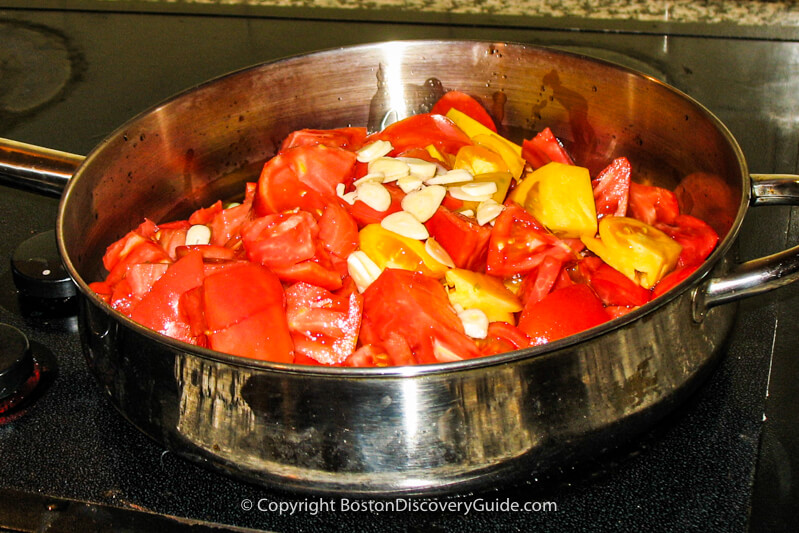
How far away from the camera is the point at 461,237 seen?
0.83 metres

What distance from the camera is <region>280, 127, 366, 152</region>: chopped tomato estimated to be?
3.34 ft

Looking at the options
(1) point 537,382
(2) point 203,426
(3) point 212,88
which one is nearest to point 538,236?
(1) point 537,382

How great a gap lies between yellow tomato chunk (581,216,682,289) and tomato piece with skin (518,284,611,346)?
0.24ft

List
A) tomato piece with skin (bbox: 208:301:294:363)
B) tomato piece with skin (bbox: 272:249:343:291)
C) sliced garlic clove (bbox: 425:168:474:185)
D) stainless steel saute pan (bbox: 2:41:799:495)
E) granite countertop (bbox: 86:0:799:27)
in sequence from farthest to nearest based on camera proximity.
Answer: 1. granite countertop (bbox: 86:0:799:27)
2. sliced garlic clove (bbox: 425:168:474:185)
3. tomato piece with skin (bbox: 272:249:343:291)
4. tomato piece with skin (bbox: 208:301:294:363)
5. stainless steel saute pan (bbox: 2:41:799:495)

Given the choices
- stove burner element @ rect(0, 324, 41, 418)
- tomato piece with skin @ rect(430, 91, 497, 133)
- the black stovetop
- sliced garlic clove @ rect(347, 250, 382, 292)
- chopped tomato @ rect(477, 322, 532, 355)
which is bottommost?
the black stovetop

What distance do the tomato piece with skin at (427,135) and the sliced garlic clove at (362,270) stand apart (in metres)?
0.24

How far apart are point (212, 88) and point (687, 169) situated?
58cm

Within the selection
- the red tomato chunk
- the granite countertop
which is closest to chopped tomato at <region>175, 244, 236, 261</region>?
the red tomato chunk

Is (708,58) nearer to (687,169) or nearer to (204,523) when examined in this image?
(687,169)

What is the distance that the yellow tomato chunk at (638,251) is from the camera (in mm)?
817

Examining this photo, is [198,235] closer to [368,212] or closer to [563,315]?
[368,212]

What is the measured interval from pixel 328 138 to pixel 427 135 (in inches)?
4.8

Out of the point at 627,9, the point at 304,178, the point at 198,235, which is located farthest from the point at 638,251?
the point at 627,9

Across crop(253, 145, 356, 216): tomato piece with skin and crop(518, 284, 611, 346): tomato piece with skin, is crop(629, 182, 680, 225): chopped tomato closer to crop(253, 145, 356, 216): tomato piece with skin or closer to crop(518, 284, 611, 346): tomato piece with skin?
crop(518, 284, 611, 346): tomato piece with skin
